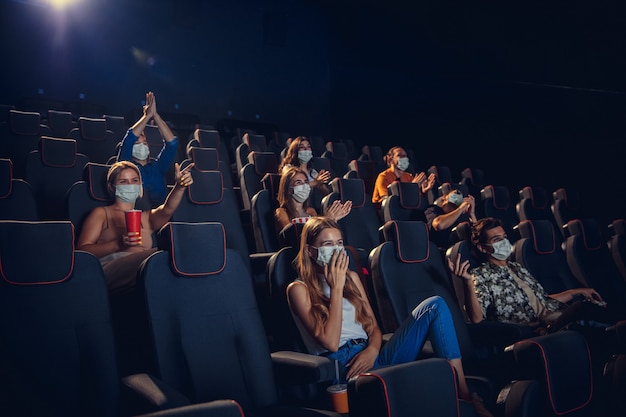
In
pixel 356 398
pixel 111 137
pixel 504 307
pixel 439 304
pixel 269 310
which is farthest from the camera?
pixel 111 137

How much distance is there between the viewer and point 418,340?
162cm

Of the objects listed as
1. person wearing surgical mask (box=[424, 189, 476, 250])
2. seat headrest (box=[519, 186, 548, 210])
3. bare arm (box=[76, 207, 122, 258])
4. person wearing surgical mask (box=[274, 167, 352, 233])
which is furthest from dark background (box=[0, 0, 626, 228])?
bare arm (box=[76, 207, 122, 258])

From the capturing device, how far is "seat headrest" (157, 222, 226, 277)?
4.66ft

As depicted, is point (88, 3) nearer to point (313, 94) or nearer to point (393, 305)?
point (313, 94)

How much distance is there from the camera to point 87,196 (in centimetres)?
218

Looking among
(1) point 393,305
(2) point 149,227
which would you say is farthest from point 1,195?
(1) point 393,305

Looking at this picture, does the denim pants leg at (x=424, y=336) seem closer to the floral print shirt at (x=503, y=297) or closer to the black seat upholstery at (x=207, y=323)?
the black seat upholstery at (x=207, y=323)

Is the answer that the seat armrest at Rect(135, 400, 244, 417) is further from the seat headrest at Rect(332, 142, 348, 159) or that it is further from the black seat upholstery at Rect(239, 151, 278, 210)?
the seat headrest at Rect(332, 142, 348, 159)

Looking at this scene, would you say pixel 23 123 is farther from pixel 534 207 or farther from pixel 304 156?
pixel 534 207

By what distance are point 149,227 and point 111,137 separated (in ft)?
6.77

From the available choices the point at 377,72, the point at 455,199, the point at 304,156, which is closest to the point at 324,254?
the point at 455,199

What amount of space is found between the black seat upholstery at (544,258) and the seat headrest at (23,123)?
2983mm

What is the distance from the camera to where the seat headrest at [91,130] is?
389cm

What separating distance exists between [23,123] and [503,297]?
308 cm
